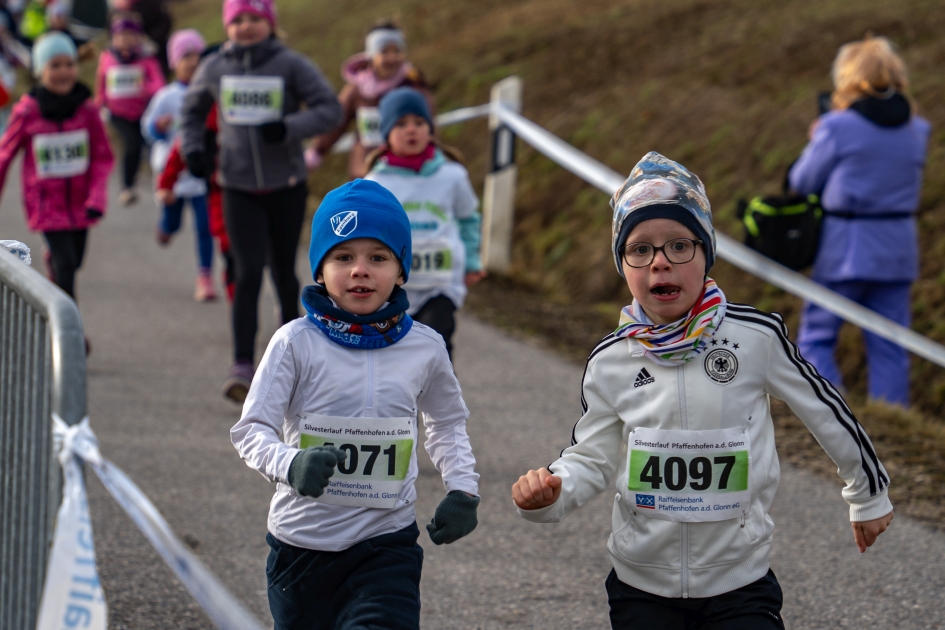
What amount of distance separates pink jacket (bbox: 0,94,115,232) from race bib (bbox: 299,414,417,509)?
470cm

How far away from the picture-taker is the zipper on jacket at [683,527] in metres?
2.88

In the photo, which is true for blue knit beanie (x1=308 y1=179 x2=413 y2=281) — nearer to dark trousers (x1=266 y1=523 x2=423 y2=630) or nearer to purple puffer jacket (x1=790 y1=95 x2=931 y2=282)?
dark trousers (x1=266 y1=523 x2=423 y2=630)

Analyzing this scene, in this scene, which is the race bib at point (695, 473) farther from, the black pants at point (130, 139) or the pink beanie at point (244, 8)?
the black pants at point (130, 139)

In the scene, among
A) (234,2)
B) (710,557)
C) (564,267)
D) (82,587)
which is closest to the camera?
(82,587)

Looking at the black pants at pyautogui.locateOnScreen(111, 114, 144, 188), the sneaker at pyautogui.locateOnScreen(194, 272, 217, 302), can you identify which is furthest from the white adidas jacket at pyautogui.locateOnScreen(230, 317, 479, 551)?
the black pants at pyautogui.locateOnScreen(111, 114, 144, 188)

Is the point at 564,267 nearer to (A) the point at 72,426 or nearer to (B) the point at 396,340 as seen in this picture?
(B) the point at 396,340

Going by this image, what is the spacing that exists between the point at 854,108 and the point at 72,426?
18.4 ft

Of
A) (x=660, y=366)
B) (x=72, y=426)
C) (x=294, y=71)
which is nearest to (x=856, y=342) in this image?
(x=294, y=71)

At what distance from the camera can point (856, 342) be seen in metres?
7.85

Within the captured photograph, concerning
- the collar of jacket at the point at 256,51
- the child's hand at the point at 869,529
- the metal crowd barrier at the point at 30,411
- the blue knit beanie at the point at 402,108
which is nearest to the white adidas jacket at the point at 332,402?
the metal crowd barrier at the point at 30,411

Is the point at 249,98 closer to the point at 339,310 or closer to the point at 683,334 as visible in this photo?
the point at 339,310

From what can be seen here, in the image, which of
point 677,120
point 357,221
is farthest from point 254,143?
point 677,120

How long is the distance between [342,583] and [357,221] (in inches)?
36.8

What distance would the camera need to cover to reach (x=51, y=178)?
738 cm
